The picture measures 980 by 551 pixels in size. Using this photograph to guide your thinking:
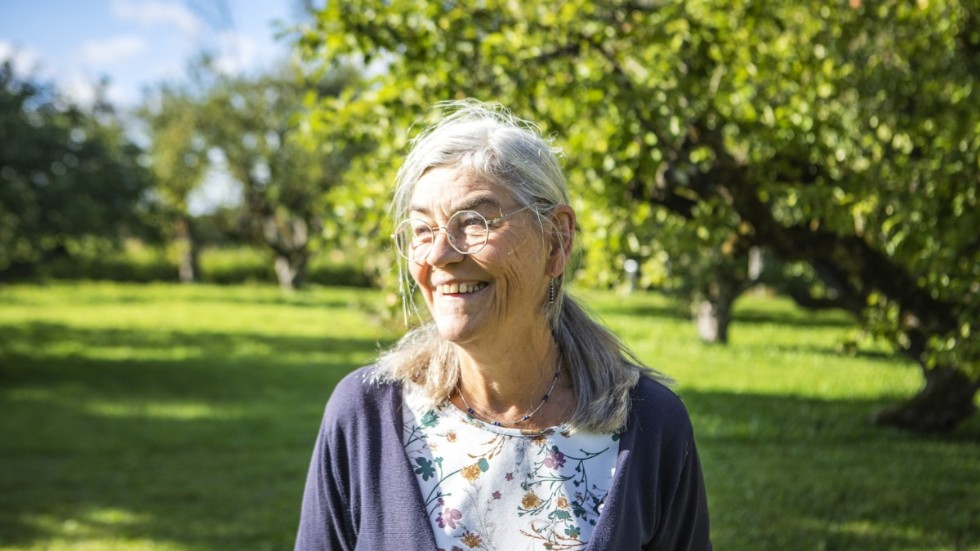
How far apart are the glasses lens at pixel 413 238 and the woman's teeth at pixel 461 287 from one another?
0.30 ft

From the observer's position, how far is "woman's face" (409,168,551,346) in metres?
2.13

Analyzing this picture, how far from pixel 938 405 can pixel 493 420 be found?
7526 mm

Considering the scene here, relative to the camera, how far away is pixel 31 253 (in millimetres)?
→ 13648

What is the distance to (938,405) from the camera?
28.2 feet

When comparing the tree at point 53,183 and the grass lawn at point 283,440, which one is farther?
the tree at point 53,183

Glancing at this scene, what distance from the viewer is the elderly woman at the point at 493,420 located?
2.12m

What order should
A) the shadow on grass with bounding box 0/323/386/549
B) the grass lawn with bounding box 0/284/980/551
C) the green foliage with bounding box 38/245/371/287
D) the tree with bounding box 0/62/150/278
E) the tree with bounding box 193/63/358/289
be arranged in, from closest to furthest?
the grass lawn with bounding box 0/284/980/551 < the shadow on grass with bounding box 0/323/386/549 < the tree with bounding box 0/62/150/278 < the tree with bounding box 193/63/358/289 < the green foliage with bounding box 38/245/371/287

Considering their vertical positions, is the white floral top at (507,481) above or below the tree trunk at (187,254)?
above

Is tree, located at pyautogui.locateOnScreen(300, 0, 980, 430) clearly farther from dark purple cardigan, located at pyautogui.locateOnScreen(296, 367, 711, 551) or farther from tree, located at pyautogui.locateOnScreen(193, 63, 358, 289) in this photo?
tree, located at pyautogui.locateOnScreen(193, 63, 358, 289)

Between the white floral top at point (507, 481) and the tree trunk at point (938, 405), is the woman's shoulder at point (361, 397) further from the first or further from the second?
the tree trunk at point (938, 405)

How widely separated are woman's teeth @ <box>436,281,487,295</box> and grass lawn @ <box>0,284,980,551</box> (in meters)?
0.71

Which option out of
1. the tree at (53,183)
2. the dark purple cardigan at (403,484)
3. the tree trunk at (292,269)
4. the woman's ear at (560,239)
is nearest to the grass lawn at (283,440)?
the dark purple cardigan at (403,484)

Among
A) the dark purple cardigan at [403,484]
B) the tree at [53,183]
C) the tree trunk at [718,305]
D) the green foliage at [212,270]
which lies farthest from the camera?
the green foliage at [212,270]

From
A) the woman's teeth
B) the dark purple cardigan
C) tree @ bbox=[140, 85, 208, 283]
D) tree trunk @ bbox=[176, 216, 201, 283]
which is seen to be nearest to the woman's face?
the woman's teeth
